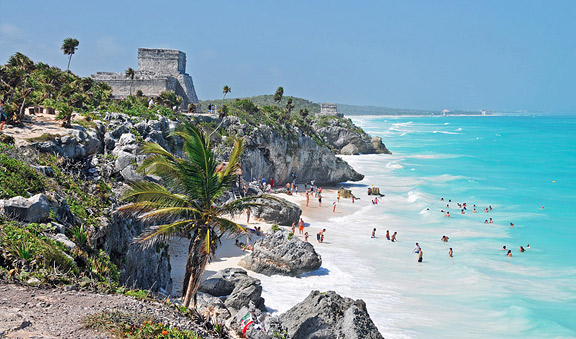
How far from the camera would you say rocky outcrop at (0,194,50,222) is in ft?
25.5

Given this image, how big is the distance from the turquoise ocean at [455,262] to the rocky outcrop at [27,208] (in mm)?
8261

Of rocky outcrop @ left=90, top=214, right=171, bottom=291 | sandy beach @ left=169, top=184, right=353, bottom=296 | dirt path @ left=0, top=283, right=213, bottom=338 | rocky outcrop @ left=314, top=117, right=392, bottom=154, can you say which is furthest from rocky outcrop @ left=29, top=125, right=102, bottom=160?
rocky outcrop @ left=314, top=117, right=392, bottom=154

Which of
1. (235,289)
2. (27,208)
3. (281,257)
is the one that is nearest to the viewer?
(27,208)

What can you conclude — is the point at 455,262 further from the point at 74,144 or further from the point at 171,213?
the point at 74,144

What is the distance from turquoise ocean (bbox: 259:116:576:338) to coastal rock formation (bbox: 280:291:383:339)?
3059mm

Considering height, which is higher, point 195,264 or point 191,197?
point 191,197

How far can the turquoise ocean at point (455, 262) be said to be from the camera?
597 inches

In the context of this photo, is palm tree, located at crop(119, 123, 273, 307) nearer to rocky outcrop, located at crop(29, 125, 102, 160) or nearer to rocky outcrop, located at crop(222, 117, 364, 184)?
rocky outcrop, located at crop(29, 125, 102, 160)

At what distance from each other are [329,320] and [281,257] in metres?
6.81

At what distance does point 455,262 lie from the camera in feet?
69.9

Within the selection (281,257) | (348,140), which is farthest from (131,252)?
(348,140)

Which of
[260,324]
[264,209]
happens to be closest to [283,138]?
[264,209]

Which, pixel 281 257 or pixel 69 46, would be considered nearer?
pixel 281 257

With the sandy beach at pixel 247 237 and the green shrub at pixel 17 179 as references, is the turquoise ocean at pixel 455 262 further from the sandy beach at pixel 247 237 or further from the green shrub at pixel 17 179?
the green shrub at pixel 17 179
